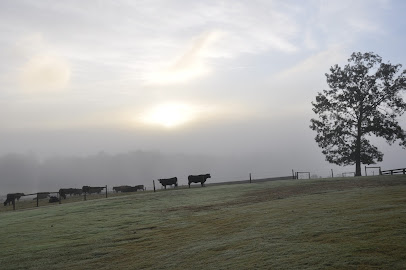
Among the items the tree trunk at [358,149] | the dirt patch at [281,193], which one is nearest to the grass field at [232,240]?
the dirt patch at [281,193]

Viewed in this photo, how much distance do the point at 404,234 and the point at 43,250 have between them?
15.1 meters

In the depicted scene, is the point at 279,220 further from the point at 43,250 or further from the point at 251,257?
the point at 43,250

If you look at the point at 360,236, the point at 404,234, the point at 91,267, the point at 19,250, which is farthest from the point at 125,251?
the point at 404,234

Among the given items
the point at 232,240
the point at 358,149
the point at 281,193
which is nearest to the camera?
the point at 232,240

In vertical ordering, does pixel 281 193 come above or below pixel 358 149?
below

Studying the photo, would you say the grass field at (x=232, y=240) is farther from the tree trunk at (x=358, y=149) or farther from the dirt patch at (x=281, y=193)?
the tree trunk at (x=358, y=149)

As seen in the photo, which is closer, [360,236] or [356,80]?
[360,236]

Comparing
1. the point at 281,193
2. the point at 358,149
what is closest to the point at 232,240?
the point at 281,193

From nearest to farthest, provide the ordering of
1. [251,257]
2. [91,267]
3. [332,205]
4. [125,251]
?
[251,257] → [91,267] → [125,251] → [332,205]

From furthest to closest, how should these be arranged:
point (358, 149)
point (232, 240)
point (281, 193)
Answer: point (358, 149) < point (281, 193) < point (232, 240)

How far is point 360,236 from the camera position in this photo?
12.1 meters

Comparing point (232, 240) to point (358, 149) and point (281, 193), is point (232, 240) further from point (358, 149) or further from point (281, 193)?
point (358, 149)

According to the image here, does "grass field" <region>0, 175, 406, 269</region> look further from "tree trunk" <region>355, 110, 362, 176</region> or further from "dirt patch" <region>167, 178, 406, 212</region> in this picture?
"tree trunk" <region>355, 110, 362, 176</region>

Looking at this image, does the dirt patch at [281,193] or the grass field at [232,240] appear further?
the dirt patch at [281,193]
